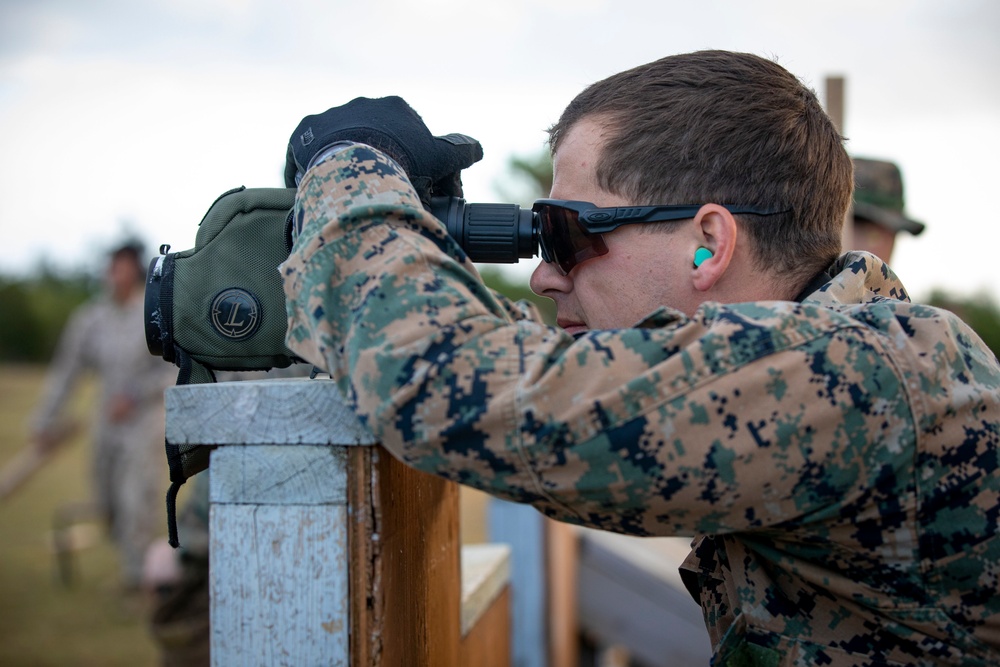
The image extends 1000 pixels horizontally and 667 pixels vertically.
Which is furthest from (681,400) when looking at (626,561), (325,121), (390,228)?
(626,561)

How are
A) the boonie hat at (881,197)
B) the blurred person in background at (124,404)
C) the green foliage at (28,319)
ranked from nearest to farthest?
the boonie hat at (881,197) < the blurred person in background at (124,404) < the green foliage at (28,319)

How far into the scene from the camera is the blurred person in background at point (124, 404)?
272 inches

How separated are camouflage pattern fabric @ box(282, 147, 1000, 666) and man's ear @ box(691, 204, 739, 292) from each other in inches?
11.0

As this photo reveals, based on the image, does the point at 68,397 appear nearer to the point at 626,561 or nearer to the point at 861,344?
the point at 626,561

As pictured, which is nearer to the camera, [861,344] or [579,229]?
[861,344]

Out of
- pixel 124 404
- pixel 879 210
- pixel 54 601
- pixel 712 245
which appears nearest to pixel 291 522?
pixel 712 245

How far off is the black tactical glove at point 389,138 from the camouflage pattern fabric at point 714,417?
173mm

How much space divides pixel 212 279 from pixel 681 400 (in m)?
0.87

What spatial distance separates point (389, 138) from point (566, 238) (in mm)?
371

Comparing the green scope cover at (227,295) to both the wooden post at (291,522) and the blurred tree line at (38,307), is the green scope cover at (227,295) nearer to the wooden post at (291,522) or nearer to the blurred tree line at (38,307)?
the wooden post at (291,522)

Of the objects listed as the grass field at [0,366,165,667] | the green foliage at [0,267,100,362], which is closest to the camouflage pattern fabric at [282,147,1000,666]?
the grass field at [0,366,165,667]

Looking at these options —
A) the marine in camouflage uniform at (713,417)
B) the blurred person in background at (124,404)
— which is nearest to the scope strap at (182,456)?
the marine in camouflage uniform at (713,417)

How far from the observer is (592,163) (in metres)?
1.65

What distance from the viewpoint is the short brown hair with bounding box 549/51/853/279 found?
1582mm
